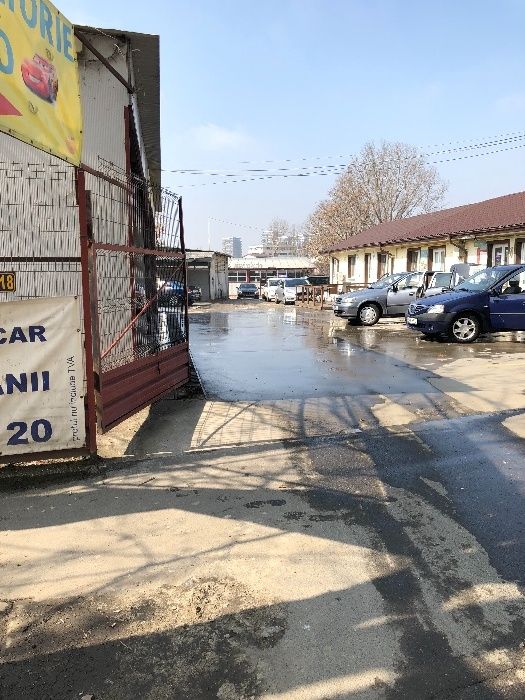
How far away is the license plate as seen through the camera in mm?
4746

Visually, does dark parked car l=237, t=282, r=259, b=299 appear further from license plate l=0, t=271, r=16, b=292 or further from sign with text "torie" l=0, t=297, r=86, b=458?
license plate l=0, t=271, r=16, b=292

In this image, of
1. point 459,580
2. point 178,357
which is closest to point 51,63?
point 178,357

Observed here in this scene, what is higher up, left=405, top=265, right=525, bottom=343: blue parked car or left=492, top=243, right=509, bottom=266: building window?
left=492, top=243, right=509, bottom=266: building window

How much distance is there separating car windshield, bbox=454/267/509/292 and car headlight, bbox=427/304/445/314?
1123 millimetres

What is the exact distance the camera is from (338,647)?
262 centimetres

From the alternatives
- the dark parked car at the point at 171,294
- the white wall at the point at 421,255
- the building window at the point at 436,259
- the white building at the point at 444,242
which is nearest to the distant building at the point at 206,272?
the white wall at the point at 421,255

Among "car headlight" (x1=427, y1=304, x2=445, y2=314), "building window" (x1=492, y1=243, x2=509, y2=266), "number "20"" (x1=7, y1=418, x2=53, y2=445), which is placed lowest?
"number "20"" (x1=7, y1=418, x2=53, y2=445)

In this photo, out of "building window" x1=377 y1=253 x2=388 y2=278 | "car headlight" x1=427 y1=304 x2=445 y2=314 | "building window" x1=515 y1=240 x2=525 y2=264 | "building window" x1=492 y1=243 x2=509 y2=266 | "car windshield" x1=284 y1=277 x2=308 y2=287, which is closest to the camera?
"car headlight" x1=427 y1=304 x2=445 y2=314

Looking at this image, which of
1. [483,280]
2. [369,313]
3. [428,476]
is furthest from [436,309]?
[428,476]

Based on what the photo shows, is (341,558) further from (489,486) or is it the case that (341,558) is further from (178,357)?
(178,357)

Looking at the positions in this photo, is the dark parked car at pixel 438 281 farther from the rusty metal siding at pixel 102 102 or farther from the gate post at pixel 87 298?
the gate post at pixel 87 298

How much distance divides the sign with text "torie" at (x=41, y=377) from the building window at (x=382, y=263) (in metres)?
28.1

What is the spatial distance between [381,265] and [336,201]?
917 inches

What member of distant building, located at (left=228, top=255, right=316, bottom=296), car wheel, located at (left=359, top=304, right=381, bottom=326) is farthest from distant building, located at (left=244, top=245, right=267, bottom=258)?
car wheel, located at (left=359, top=304, right=381, bottom=326)
